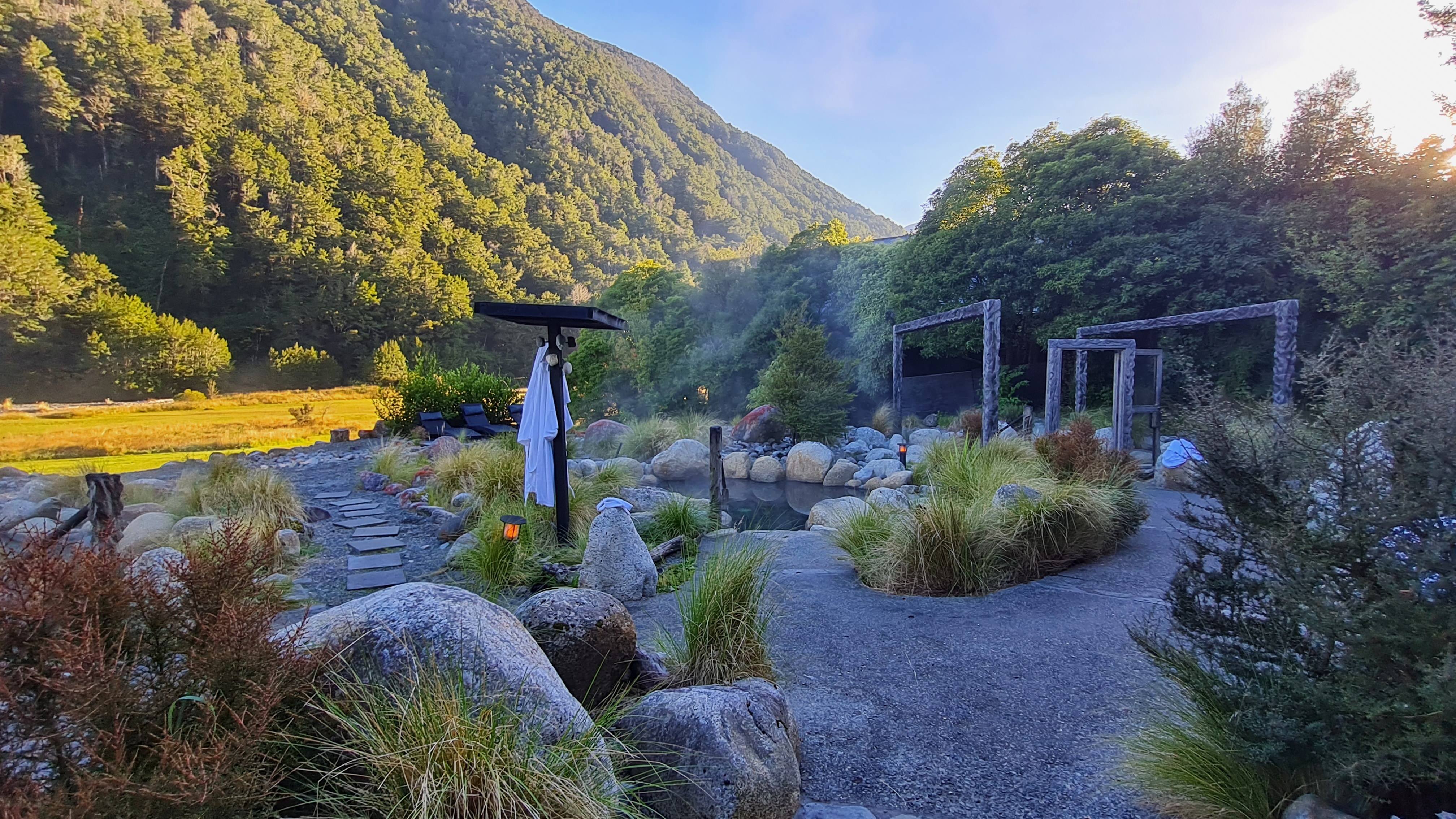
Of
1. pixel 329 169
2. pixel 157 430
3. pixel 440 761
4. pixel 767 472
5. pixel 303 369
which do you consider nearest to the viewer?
pixel 440 761

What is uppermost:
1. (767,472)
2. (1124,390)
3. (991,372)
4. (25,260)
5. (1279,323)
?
(25,260)

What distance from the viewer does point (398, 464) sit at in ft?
28.0

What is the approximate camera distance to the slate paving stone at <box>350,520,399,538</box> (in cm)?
586

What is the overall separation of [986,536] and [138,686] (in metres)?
4.49

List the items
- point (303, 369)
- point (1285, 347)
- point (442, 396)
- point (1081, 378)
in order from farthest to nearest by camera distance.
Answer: point (303, 369) → point (442, 396) → point (1081, 378) → point (1285, 347)

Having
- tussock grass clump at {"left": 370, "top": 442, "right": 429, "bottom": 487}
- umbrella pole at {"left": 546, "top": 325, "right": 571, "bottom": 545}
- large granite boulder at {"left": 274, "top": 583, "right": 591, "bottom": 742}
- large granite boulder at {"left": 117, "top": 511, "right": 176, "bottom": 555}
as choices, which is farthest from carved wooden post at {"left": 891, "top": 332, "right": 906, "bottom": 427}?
large granite boulder at {"left": 274, "top": 583, "right": 591, "bottom": 742}

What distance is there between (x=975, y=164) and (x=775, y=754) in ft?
56.2

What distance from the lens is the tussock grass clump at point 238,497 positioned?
5.56 metres

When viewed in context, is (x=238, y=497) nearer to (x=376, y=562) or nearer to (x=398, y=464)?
(x=376, y=562)

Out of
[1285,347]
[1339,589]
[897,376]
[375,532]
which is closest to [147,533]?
[375,532]

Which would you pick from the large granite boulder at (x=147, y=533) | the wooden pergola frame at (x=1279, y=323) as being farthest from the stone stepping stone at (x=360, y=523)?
the wooden pergola frame at (x=1279, y=323)

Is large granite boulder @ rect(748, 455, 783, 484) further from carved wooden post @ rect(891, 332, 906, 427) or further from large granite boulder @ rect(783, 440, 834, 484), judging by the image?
carved wooden post @ rect(891, 332, 906, 427)

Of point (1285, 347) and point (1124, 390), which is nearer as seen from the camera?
point (1285, 347)

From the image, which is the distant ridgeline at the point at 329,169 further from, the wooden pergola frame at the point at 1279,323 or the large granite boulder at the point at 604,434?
the wooden pergola frame at the point at 1279,323
